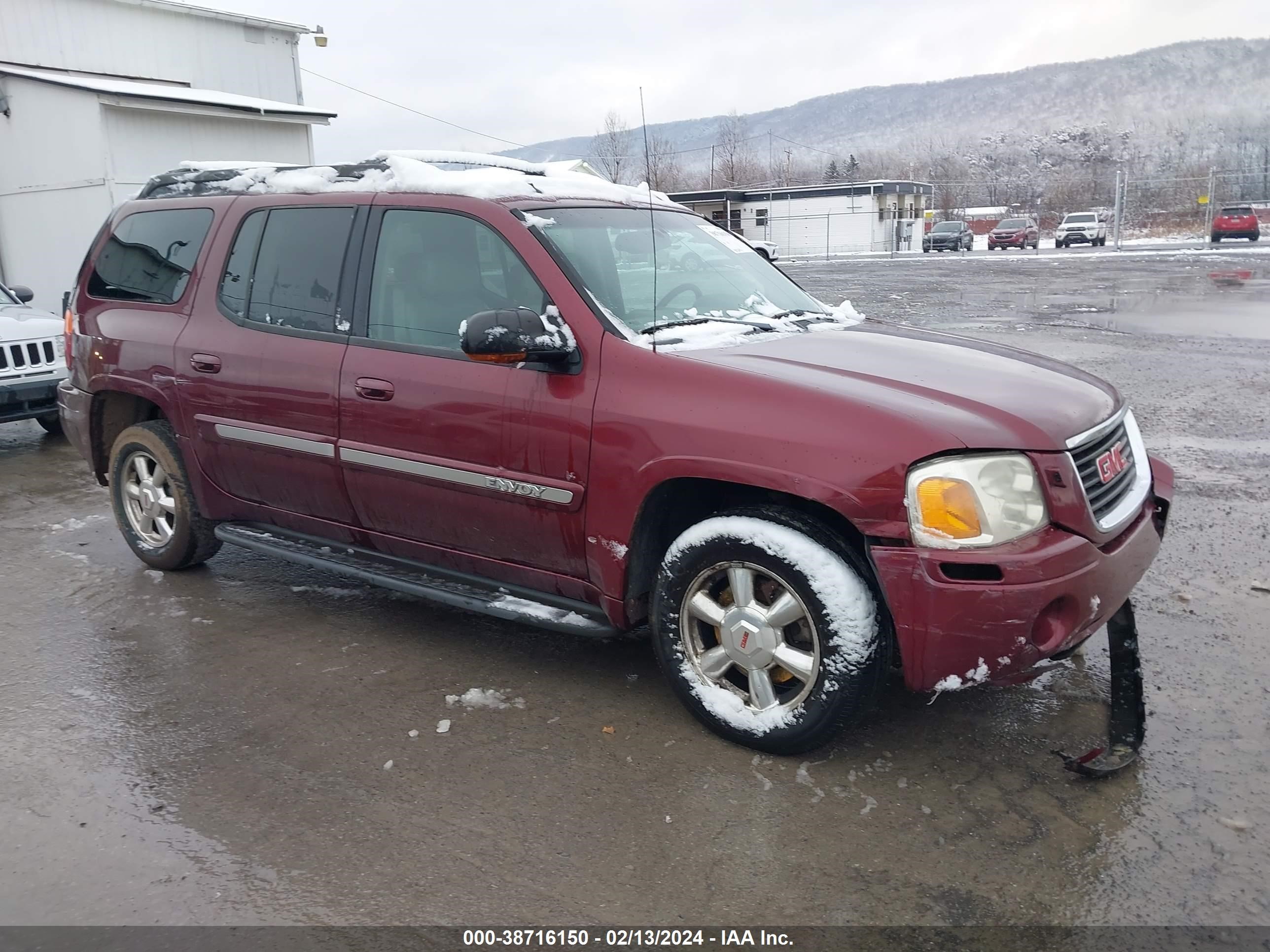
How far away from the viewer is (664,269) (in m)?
3.93

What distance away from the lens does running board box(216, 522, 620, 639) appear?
3477mm

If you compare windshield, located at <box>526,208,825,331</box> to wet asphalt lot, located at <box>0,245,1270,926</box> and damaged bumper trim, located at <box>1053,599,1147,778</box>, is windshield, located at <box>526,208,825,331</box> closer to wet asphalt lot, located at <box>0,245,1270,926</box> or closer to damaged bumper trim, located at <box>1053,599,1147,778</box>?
wet asphalt lot, located at <box>0,245,1270,926</box>

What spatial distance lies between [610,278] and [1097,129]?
198 meters

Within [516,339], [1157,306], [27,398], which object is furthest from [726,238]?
[1157,306]

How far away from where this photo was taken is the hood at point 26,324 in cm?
810

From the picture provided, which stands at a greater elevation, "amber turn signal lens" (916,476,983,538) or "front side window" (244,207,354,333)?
"front side window" (244,207,354,333)

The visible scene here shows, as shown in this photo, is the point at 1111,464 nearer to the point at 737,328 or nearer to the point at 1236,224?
the point at 737,328

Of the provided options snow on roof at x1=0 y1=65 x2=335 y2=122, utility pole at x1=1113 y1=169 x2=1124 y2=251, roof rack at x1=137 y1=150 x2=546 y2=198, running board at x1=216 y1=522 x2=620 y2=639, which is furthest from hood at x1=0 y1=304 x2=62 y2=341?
utility pole at x1=1113 y1=169 x2=1124 y2=251

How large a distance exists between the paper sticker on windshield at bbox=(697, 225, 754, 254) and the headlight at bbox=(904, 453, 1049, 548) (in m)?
2.06

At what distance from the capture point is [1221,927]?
2.34m

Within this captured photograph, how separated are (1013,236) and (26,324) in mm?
43309

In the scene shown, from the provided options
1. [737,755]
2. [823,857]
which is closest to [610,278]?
[737,755]

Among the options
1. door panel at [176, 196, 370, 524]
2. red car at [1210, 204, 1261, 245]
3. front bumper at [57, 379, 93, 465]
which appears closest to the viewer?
door panel at [176, 196, 370, 524]

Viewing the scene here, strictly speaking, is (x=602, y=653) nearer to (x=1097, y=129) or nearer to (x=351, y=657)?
(x=351, y=657)
